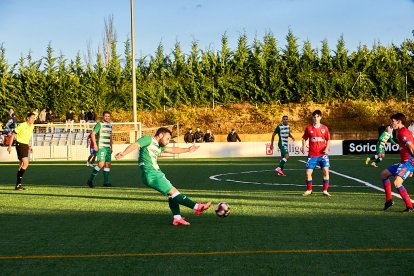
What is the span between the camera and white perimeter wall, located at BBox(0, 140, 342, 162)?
4203 centimetres

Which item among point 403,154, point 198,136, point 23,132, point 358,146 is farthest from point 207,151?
point 403,154

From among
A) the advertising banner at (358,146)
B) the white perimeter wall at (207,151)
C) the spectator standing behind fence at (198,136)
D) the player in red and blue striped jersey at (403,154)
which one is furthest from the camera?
the spectator standing behind fence at (198,136)

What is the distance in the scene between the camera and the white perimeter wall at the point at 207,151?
42.0 m

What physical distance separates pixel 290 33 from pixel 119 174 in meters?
30.2

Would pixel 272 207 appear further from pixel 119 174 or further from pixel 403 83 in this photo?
pixel 403 83

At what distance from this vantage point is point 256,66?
5331 centimetres

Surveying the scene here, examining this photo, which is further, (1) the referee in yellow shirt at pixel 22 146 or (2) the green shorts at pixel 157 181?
(1) the referee in yellow shirt at pixel 22 146

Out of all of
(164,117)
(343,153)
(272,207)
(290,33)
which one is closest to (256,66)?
(290,33)

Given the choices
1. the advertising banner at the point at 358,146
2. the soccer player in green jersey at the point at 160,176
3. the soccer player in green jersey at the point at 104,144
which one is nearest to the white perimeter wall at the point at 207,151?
the advertising banner at the point at 358,146

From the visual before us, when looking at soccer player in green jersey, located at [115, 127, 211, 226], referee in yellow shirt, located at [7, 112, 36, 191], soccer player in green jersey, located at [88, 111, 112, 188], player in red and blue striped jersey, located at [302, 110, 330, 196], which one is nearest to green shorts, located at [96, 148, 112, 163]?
soccer player in green jersey, located at [88, 111, 112, 188]

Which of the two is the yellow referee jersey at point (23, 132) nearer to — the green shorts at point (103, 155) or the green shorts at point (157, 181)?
the green shorts at point (103, 155)

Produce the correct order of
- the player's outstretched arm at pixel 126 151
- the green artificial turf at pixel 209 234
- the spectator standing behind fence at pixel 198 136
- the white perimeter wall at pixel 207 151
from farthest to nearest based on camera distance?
the spectator standing behind fence at pixel 198 136, the white perimeter wall at pixel 207 151, the player's outstretched arm at pixel 126 151, the green artificial turf at pixel 209 234

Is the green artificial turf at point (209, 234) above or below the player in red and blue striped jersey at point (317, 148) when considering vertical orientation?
below

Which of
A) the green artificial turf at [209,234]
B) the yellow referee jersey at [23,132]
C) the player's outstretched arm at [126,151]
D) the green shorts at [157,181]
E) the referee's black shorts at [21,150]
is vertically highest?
the yellow referee jersey at [23,132]
